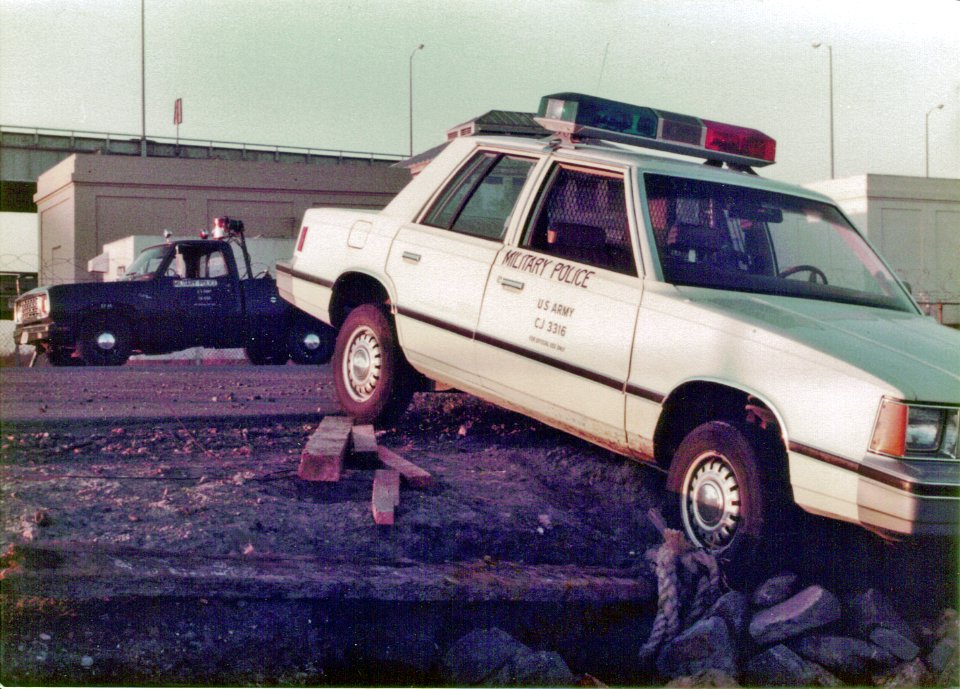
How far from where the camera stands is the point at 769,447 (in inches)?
171

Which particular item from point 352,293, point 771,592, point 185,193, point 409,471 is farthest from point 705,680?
point 185,193

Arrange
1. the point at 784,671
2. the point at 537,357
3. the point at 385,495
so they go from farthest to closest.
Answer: the point at 537,357, the point at 385,495, the point at 784,671

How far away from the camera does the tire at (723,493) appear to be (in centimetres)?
421

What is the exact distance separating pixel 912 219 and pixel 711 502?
1226 inches

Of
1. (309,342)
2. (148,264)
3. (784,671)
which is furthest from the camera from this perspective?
(309,342)

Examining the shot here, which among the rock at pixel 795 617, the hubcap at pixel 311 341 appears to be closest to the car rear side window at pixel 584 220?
the rock at pixel 795 617

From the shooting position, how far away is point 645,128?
580cm

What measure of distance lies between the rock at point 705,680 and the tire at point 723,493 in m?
0.55

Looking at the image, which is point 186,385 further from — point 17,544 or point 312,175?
point 312,175

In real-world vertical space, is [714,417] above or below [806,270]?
below

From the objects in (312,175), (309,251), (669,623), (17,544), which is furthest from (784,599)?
(312,175)

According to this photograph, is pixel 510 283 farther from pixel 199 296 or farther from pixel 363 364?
pixel 199 296

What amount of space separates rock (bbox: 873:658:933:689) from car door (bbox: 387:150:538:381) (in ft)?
8.30

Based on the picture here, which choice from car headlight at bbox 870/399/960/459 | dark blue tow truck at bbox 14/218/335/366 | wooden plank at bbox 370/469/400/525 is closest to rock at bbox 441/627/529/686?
wooden plank at bbox 370/469/400/525
